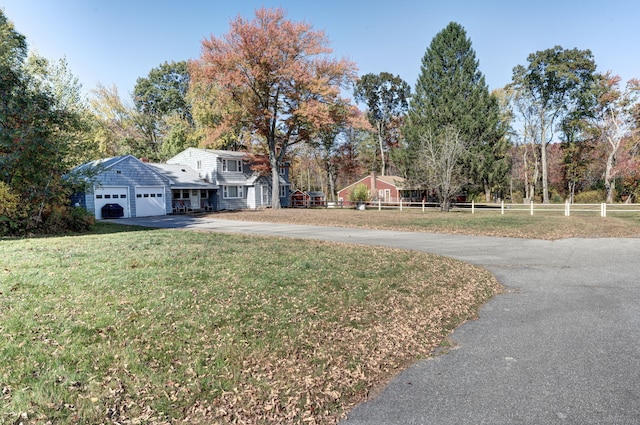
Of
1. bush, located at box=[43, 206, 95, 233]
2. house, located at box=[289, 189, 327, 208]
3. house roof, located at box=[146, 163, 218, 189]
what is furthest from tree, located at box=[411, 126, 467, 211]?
bush, located at box=[43, 206, 95, 233]

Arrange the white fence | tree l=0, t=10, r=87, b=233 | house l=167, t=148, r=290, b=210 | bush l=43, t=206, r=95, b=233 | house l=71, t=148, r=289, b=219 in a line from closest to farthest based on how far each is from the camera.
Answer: tree l=0, t=10, r=87, b=233 < bush l=43, t=206, r=95, b=233 < the white fence < house l=71, t=148, r=289, b=219 < house l=167, t=148, r=290, b=210

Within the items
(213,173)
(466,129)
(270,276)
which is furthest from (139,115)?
(270,276)

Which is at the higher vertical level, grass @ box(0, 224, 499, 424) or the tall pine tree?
the tall pine tree

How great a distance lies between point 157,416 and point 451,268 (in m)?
6.76

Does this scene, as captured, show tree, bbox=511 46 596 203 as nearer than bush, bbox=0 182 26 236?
No

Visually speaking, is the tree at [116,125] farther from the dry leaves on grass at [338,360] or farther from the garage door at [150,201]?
the dry leaves on grass at [338,360]

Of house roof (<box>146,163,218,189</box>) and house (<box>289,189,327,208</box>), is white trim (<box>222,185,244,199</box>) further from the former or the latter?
house (<box>289,189,327,208</box>)

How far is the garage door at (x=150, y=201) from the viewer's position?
25.7 meters

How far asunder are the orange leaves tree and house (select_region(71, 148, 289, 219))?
4.05 meters

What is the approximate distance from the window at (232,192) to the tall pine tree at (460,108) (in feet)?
55.4

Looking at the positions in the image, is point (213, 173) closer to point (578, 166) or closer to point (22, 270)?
point (22, 270)

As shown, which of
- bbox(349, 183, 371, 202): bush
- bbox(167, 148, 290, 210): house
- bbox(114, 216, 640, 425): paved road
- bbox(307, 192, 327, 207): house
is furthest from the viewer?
bbox(307, 192, 327, 207): house

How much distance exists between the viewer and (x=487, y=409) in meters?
3.02

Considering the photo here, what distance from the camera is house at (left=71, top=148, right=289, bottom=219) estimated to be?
24.0 m
